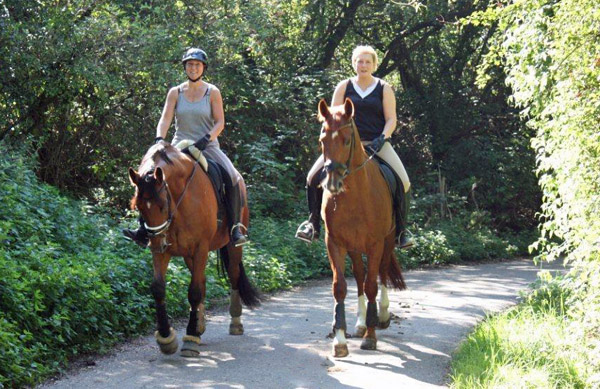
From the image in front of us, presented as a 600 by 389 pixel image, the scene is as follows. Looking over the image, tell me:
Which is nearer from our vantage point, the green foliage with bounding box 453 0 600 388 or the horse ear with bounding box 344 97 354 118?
the green foliage with bounding box 453 0 600 388

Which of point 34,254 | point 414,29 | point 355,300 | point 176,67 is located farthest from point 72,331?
point 414,29

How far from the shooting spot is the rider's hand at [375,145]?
29.2 ft

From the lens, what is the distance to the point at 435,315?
36.8 ft

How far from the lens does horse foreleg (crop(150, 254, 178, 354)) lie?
26.8 ft

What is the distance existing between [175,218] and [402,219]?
2629 millimetres

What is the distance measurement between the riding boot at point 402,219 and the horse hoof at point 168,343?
287cm

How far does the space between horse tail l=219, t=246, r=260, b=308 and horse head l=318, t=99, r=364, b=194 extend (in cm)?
240

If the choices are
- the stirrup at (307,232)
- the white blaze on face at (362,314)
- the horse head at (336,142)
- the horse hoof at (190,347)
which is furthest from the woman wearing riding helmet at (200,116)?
the horse head at (336,142)

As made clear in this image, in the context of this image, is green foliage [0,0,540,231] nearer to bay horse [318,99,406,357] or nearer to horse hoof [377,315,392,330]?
bay horse [318,99,406,357]

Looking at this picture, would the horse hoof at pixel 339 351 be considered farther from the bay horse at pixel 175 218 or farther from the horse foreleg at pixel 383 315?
the horse foreleg at pixel 383 315

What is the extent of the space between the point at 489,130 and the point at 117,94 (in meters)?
14.3

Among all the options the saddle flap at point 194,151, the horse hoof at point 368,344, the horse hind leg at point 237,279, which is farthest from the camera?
the horse hind leg at point 237,279

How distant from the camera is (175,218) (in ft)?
27.4

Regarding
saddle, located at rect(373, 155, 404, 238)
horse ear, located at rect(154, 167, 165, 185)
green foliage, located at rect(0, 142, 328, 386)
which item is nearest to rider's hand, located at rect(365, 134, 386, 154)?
saddle, located at rect(373, 155, 404, 238)
